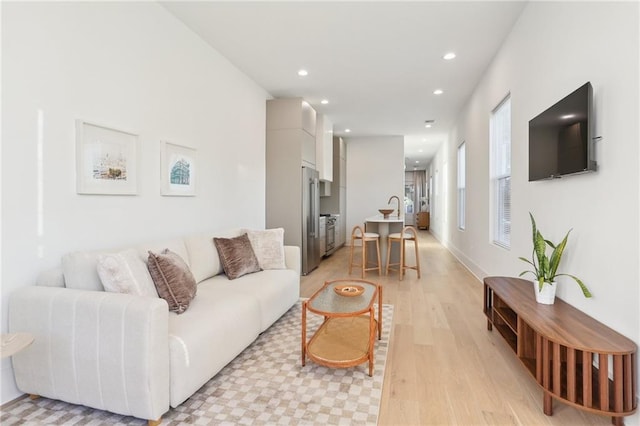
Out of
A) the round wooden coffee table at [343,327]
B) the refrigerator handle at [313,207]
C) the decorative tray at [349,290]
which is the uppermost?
the refrigerator handle at [313,207]

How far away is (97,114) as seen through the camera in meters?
2.29

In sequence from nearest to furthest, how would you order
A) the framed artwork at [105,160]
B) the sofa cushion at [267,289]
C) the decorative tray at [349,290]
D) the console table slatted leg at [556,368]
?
the console table slatted leg at [556,368]
the framed artwork at [105,160]
the decorative tray at [349,290]
the sofa cushion at [267,289]

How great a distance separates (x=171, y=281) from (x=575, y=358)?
2.32 metres

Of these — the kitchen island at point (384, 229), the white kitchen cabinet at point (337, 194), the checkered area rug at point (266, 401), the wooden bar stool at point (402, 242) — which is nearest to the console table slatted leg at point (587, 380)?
the checkered area rug at point (266, 401)

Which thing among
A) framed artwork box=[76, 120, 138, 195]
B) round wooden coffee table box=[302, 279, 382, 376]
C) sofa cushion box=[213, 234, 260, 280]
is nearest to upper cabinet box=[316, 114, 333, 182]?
sofa cushion box=[213, 234, 260, 280]

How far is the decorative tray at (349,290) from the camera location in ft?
7.84

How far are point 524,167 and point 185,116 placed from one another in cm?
324

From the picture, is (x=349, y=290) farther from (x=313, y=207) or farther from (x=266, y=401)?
(x=313, y=207)

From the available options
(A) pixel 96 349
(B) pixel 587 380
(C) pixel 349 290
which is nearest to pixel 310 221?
(C) pixel 349 290

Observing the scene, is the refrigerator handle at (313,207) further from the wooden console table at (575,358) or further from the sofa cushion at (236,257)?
the wooden console table at (575,358)

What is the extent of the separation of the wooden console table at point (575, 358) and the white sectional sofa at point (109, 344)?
179 cm

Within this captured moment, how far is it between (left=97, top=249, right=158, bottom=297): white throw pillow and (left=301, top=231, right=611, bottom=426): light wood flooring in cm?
156

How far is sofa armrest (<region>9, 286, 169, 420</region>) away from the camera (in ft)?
5.11

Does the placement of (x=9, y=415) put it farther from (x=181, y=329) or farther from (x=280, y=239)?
(x=280, y=239)
